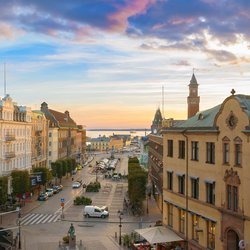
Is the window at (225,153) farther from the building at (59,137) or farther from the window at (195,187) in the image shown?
the building at (59,137)

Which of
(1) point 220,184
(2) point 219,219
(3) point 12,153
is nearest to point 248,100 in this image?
(1) point 220,184

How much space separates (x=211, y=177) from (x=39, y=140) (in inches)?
3053

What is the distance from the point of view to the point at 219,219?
34562mm

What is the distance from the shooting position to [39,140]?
108750 millimetres

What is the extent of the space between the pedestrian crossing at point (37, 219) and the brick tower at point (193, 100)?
2601 centimetres

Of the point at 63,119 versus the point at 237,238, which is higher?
the point at 63,119

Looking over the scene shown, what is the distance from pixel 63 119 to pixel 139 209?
84.5 metres

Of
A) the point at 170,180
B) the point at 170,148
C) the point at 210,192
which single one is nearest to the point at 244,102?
the point at 210,192

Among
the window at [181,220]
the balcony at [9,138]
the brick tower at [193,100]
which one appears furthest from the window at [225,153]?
the balcony at [9,138]

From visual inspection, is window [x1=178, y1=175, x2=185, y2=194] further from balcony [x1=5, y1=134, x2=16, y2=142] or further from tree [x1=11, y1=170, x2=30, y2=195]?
balcony [x1=5, y1=134, x2=16, y2=142]

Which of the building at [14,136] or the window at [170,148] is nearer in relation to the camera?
the window at [170,148]

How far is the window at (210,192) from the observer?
35.9 m

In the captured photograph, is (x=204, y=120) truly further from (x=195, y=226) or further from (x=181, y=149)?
(x=195, y=226)

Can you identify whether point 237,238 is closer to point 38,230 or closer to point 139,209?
point 38,230
